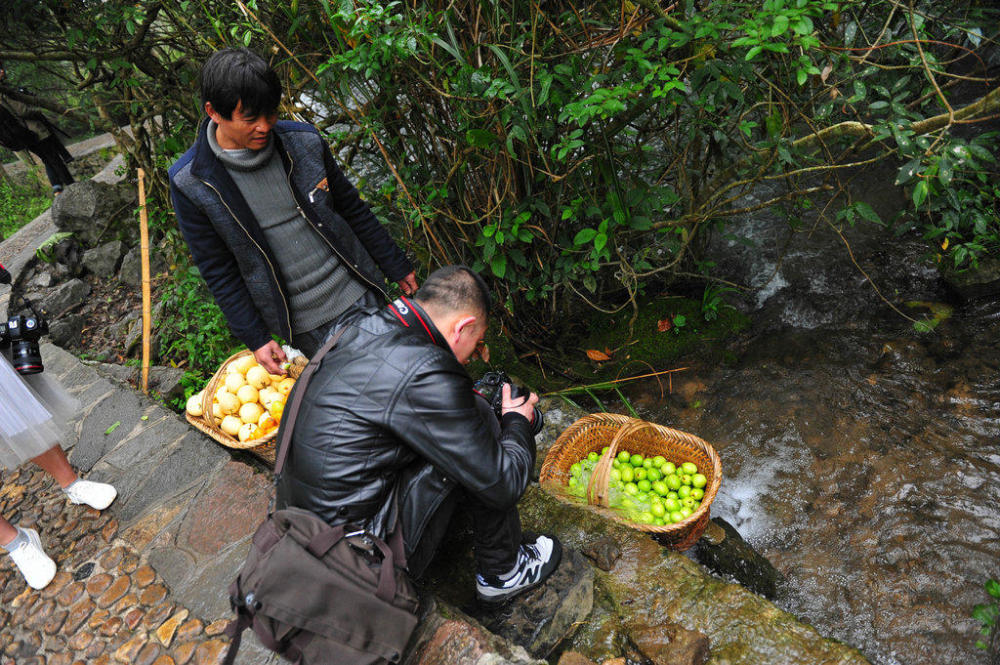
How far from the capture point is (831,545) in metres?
2.93

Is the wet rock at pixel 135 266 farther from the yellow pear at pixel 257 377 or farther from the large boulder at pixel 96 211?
the yellow pear at pixel 257 377

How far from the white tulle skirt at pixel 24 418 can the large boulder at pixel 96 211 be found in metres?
4.27

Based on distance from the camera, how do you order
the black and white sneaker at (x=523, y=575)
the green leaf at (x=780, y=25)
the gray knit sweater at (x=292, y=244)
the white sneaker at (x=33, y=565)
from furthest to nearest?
the white sneaker at (x=33, y=565)
the gray knit sweater at (x=292, y=244)
the black and white sneaker at (x=523, y=575)
the green leaf at (x=780, y=25)

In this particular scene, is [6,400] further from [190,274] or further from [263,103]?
[190,274]

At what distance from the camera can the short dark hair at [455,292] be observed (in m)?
1.97

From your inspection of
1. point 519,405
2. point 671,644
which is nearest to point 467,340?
point 519,405

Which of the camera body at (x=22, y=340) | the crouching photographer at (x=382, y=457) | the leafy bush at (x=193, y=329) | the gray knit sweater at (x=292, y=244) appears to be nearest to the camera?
the crouching photographer at (x=382, y=457)

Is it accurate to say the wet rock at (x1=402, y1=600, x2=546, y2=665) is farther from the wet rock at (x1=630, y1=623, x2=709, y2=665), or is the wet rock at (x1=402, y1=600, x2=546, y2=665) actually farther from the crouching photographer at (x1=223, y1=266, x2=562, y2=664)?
the wet rock at (x1=630, y1=623, x2=709, y2=665)

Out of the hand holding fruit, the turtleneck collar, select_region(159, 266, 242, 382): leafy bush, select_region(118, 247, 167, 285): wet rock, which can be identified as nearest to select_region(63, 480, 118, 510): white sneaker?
select_region(159, 266, 242, 382): leafy bush

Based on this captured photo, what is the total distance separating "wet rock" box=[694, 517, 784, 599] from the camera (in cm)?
280

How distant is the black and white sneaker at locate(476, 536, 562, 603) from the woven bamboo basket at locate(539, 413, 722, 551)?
0.52 metres

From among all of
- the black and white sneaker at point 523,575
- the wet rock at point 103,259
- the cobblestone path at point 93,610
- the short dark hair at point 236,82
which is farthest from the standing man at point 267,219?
the wet rock at point 103,259

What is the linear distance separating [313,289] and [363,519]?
119 cm

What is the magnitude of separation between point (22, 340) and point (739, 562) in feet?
11.7
